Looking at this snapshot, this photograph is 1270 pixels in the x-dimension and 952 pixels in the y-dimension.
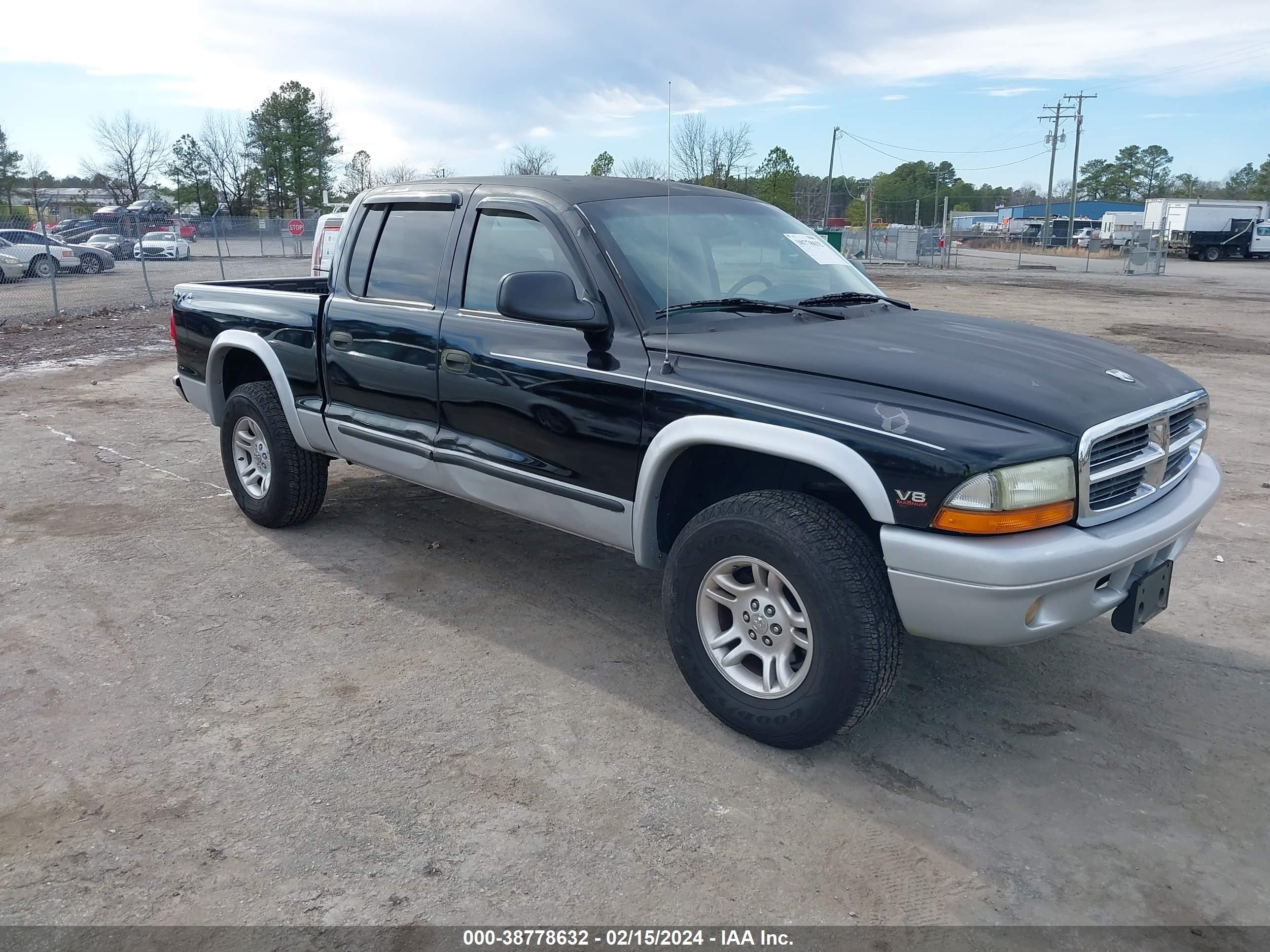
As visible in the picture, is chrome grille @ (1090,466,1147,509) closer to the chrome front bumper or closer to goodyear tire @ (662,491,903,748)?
the chrome front bumper

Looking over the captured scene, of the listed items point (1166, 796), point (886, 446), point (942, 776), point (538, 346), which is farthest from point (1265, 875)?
point (538, 346)

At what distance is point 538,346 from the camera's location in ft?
13.0

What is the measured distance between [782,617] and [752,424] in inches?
25.2

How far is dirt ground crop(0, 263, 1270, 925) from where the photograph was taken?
8.86ft

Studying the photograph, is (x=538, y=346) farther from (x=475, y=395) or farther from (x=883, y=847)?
(x=883, y=847)

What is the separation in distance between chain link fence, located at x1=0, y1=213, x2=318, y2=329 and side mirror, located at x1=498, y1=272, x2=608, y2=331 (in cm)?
1153

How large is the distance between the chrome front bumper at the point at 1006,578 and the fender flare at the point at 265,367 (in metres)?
3.41

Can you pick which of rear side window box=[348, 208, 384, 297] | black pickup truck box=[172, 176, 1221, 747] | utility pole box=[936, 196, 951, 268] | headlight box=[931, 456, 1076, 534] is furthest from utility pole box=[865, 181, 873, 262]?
headlight box=[931, 456, 1076, 534]

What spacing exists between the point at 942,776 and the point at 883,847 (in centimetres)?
48

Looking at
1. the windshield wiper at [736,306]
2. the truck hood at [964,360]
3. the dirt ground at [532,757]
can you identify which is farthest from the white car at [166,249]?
the truck hood at [964,360]

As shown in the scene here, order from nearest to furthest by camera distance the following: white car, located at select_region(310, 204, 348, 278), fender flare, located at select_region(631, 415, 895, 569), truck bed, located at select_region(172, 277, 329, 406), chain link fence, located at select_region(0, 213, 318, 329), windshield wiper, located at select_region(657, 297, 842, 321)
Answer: fender flare, located at select_region(631, 415, 895, 569)
windshield wiper, located at select_region(657, 297, 842, 321)
truck bed, located at select_region(172, 277, 329, 406)
white car, located at select_region(310, 204, 348, 278)
chain link fence, located at select_region(0, 213, 318, 329)

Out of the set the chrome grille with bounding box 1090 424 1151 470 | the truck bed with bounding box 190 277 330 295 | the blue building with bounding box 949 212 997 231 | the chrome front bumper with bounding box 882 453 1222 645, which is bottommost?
the chrome front bumper with bounding box 882 453 1222 645

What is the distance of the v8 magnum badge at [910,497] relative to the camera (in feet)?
9.52

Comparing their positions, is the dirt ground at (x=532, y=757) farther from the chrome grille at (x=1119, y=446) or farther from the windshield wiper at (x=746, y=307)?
the windshield wiper at (x=746, y=307)
